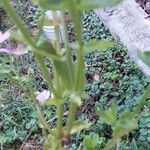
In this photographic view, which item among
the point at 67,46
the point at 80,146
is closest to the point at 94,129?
the point at 80,146

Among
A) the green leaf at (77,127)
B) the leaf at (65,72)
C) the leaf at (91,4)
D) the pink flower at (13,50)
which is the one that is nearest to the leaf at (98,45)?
the leaf at (65,72)

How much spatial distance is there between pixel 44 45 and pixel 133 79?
1.12 m

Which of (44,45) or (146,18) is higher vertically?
(44,45)

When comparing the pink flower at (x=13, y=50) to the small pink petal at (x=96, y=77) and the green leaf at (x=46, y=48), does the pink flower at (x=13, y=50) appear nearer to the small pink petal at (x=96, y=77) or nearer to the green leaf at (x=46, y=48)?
the green leaf at (x=46, y=48)

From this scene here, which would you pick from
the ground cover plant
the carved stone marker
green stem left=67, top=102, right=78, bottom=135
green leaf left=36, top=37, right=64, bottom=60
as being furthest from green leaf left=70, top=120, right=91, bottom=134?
the carved stone marker

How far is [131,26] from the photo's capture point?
2.07m

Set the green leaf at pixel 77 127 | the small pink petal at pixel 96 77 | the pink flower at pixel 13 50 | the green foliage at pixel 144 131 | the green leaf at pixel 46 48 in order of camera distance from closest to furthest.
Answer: the green leaf at pixel 46 48 → the green leaf at pixel 77 127 → the pink flower at pixel 13 50 → the green foliage at pixel 144 131 → the small pink petal at pixel 96 77

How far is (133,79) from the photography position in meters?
1.81

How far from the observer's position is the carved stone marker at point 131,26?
1915 millimetres

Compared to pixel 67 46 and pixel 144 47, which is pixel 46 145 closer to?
pixel 67 46

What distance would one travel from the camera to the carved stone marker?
6.28 feet

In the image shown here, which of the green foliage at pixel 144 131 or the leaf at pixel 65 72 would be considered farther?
the green foliage at pixel 144 131

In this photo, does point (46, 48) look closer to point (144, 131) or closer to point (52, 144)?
point (52, 144)

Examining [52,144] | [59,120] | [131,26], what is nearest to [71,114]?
[59,120]
